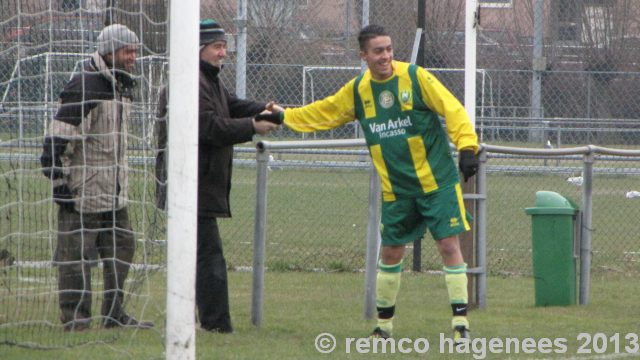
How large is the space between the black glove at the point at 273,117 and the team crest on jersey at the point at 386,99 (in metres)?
0.67

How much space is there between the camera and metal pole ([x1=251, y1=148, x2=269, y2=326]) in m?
7.61

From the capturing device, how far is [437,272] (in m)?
11.2

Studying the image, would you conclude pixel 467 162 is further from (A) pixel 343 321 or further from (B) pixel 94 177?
(B) pixel 94 177

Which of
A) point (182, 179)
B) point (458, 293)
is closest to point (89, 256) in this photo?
point (182, 179)

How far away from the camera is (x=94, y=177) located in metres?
7.30

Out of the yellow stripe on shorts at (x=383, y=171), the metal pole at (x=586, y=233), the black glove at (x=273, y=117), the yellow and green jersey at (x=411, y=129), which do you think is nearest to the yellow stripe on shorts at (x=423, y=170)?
the yellow and green jersey at (x=411, y=129)

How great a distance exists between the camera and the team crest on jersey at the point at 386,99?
7.02 meters

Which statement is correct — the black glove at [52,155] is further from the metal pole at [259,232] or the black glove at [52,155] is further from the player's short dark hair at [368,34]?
the player's short dark hair at [368,34]

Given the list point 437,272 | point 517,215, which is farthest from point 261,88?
point 517,215

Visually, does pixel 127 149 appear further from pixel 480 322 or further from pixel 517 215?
pixel 517 215

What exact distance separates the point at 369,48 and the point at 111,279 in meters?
2.29

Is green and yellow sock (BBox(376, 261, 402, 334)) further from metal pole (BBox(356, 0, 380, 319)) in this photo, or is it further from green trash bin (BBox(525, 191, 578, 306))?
green trash bin (BBox(525, 191, 578, 306))

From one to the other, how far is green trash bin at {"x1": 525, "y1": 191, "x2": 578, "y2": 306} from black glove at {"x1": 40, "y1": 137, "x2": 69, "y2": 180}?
372cm

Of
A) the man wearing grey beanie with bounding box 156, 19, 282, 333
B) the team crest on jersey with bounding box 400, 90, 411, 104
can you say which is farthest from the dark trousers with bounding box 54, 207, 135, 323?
the team crest on jersey with bounding box 400, 90, 411, 104
